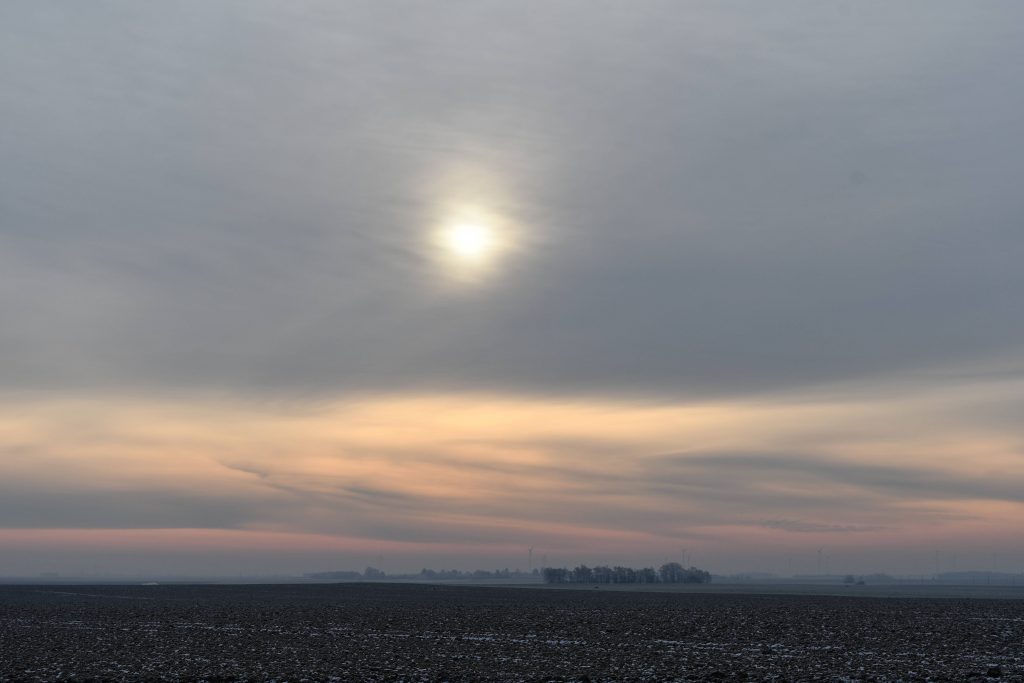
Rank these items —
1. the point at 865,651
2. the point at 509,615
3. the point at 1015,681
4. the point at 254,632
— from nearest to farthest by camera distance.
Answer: the point at 1015,681 → the point at 865,651 → the point at 254,632 → the point at 509,615

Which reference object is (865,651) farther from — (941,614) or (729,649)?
(941,614)

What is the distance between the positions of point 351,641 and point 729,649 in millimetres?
27405

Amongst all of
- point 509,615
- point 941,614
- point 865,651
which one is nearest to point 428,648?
point 865,651

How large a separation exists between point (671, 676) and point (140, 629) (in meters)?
55.9

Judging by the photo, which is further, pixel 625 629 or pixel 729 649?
pixel 625 629

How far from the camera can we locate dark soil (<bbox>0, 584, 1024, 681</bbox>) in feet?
173

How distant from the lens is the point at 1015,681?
1906 inches

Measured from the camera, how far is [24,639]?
76625mm

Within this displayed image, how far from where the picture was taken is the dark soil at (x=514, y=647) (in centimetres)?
5275

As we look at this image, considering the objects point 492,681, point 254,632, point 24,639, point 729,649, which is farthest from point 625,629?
point 24,639

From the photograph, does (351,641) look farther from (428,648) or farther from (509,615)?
(509,615)

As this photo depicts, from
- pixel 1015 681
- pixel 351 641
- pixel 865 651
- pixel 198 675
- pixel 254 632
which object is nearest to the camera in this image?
pixel 1015 681

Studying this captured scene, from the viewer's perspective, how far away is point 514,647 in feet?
225

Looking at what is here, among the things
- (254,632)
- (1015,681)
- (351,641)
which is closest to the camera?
(1015,681)
